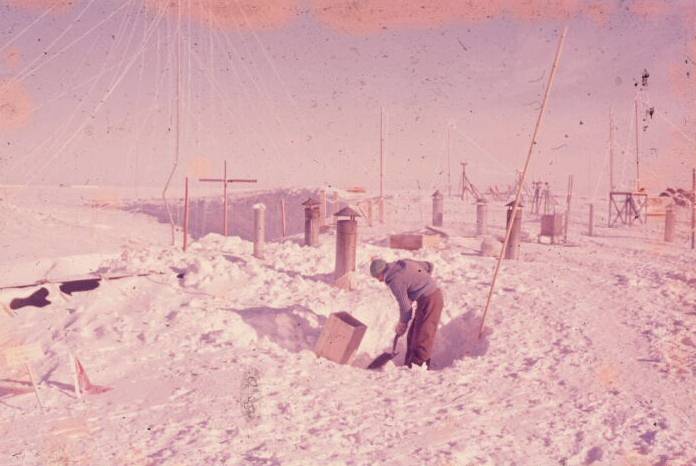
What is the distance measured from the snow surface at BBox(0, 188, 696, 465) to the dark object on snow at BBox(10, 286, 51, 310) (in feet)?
0.34

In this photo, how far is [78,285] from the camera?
27.0ft

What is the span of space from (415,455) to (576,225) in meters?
23.6

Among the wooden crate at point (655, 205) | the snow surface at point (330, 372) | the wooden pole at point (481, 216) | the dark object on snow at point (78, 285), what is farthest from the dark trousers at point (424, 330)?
the wooden crate at point (655, 205)

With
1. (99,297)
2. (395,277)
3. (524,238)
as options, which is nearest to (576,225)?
(524,238)

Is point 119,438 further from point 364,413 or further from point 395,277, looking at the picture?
point 395,277

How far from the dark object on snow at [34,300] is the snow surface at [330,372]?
0.10m

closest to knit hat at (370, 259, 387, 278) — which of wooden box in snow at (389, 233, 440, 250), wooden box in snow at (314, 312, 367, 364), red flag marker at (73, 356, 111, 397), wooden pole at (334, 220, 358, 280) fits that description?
wooden box in snow at (314, 312, 367, 364)

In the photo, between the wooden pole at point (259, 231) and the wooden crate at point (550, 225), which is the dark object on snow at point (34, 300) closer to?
the wooden pole at point (259, 231)

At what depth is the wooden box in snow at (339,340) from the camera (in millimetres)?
6623

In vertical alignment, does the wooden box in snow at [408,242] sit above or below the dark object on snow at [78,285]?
above

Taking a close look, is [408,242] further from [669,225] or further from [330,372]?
[669,225]

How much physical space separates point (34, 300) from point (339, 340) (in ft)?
15.0

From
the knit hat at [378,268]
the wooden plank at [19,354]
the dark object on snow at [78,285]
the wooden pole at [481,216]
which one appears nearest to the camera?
the wooden plank at [19,354]

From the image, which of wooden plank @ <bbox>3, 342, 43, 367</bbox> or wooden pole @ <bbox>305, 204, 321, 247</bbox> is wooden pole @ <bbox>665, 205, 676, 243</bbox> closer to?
wooden pole @ <bbox>305, 204, 321, 247</bbox>
